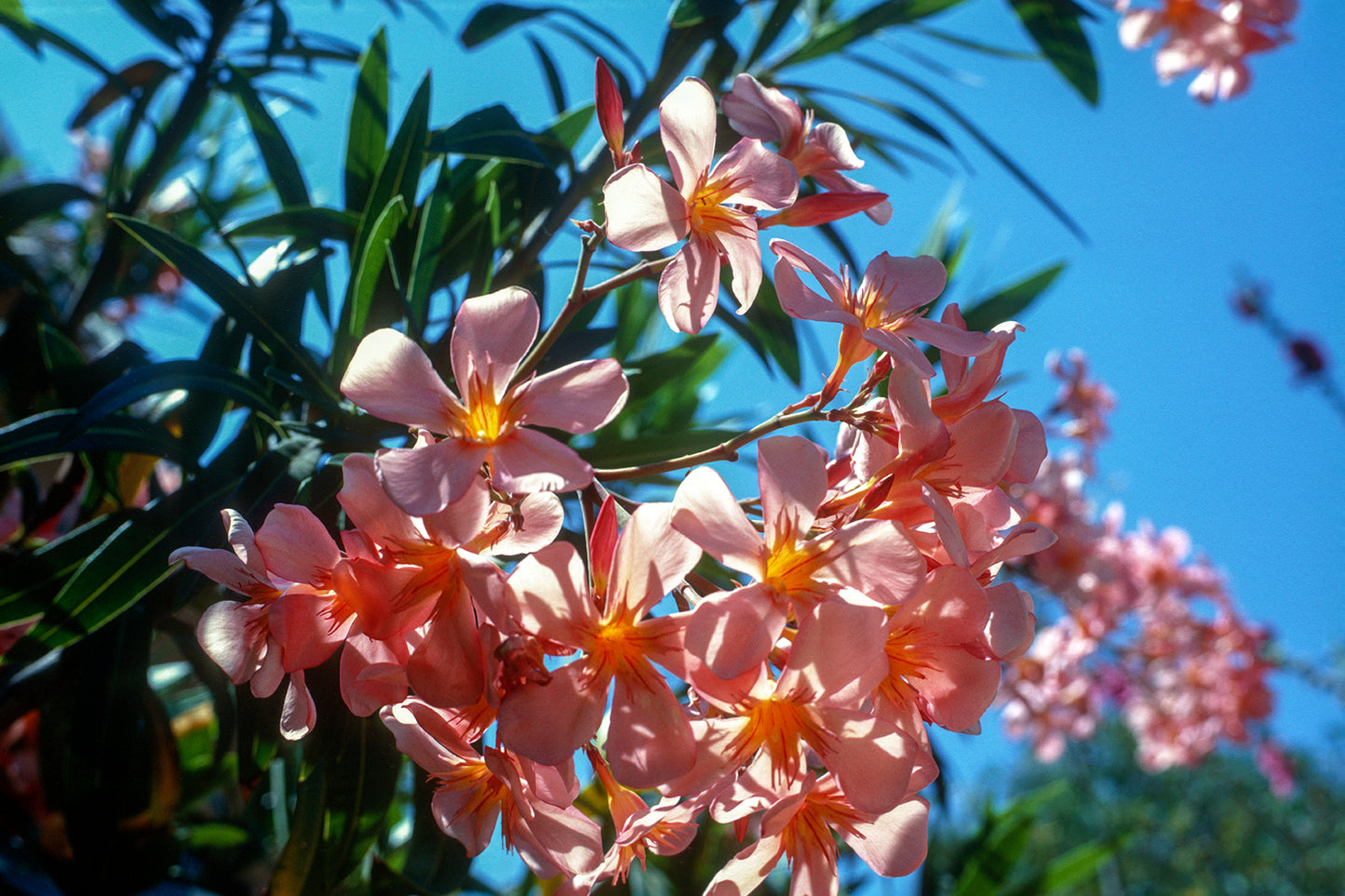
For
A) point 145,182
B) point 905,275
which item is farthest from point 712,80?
point 145,182

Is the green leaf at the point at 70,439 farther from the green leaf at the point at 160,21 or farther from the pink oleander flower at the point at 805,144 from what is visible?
the green leaf at the point at 160,21

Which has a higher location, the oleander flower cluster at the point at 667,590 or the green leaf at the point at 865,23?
the green leaf at the point at 865,23

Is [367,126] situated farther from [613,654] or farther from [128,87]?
[613,654]

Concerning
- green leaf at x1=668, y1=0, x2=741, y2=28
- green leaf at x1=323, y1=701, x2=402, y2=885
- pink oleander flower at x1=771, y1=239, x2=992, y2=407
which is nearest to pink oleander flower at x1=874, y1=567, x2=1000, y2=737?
pink oleander flower at x1=771, y1=239, x2=992, y2=407

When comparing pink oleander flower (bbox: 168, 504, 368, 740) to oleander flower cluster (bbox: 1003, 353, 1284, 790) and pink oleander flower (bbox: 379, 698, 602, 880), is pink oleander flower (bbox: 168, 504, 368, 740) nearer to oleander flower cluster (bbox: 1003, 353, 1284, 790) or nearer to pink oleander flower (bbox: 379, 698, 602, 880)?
pink oleander flower (bbox: 379, 698, 602, 880)

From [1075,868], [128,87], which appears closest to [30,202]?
[128,87]

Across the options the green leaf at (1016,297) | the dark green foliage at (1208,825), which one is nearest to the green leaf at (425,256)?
the green leaf at (1016,297)
